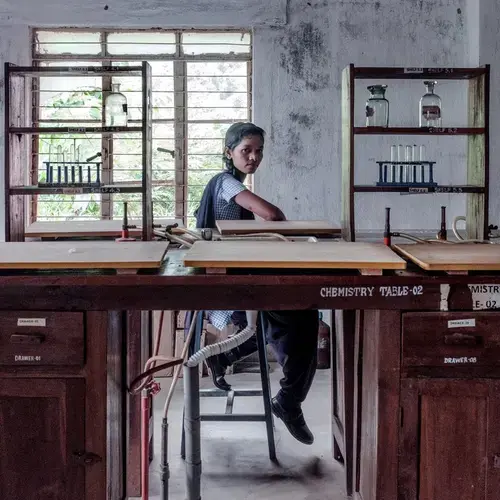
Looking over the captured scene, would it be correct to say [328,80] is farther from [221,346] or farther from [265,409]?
[221,346]

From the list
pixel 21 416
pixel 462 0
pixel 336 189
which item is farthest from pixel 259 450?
pixel 462 0

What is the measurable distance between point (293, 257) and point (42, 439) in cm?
75

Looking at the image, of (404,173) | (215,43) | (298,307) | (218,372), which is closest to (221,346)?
(298,307)

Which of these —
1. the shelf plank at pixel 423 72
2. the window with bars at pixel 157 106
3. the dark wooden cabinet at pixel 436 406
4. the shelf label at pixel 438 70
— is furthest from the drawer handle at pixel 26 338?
the window with bars at pixel 157 106

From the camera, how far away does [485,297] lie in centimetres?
165

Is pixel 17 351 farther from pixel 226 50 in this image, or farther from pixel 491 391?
pixel 226 50

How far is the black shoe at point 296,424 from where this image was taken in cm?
279

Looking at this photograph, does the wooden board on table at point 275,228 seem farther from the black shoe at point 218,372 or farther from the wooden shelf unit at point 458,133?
the black shoe at point 218,372

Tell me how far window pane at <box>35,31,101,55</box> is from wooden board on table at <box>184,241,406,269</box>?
3.23m

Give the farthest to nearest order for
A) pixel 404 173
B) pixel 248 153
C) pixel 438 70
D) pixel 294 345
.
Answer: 1. pixel 404 173
2. pixel 248 153
3. pixel 438 70
4. pixel 294 345

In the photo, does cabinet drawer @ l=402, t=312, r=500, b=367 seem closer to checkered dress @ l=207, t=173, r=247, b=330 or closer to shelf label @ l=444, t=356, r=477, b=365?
shelf label @ l=444, t=356, r=477, b=365

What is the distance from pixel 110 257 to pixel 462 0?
3.85 meters

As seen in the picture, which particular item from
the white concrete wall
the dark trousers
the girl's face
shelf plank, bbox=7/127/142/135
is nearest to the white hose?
the dark trousers

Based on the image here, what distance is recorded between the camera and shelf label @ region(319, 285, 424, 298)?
1.62 meters
